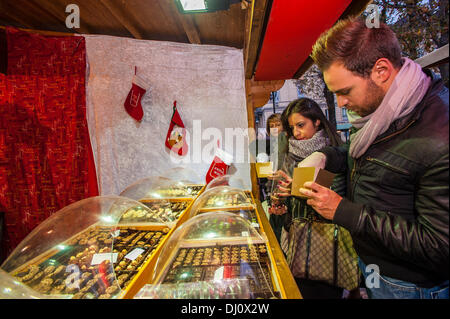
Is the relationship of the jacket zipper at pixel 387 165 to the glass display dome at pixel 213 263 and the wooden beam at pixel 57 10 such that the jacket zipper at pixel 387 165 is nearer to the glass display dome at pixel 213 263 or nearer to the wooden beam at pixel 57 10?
the glass display dome at pixel 213 263

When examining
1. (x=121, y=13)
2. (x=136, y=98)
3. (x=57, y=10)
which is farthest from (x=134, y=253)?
(x=57, y=10)

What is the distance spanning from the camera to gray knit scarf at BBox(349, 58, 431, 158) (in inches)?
30.8

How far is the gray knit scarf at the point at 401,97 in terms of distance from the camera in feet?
2.57

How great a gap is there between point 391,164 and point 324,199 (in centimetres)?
33

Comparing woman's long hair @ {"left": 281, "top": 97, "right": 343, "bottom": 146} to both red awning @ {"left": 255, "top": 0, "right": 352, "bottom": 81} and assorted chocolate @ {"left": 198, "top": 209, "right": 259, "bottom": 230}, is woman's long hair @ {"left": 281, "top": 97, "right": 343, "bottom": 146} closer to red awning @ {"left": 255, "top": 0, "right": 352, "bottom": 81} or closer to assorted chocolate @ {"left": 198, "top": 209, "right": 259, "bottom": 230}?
red awning @ {"left": 255, "top": 0, "right": 352, "bottom": 81}

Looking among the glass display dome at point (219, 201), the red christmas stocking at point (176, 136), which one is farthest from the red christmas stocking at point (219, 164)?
the glass display dome at point (219, 201)

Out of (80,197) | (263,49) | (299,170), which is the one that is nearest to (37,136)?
(80,197)

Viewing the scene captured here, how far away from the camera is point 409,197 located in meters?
0.89

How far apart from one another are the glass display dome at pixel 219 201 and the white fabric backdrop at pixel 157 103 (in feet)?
4.62

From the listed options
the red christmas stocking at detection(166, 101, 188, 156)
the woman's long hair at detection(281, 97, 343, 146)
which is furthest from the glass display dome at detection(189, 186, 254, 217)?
the red christmas stocking at detection(166, 101, 188, 156)

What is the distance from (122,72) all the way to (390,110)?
4.33 m

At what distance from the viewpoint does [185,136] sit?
4.11 meters

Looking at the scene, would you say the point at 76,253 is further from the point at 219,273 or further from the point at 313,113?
the point at 313,113

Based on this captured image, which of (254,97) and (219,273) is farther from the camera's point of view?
(254,97)
